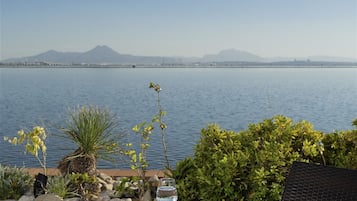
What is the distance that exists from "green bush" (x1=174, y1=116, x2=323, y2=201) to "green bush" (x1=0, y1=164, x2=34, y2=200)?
5.28ft

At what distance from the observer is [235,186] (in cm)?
371

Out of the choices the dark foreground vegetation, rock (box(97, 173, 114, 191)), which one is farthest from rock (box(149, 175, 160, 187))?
rock (box(97, 173, 114, 191))

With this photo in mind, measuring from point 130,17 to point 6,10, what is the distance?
6634 millimetres

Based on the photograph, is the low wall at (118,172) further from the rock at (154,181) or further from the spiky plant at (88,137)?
the spiky plant at (88,137)

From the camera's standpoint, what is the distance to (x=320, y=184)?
8.50 ft

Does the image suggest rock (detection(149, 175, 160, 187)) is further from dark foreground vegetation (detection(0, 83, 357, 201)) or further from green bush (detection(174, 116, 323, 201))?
green bush (detection(174, 116, 323, 201))

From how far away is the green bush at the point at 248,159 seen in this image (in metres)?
3.58

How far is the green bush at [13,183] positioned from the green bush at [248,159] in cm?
161

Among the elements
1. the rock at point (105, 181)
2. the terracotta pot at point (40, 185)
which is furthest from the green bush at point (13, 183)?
the rock at point (105, 181)

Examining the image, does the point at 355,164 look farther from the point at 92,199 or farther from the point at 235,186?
the point at 92,199

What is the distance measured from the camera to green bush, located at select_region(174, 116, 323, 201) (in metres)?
3.58

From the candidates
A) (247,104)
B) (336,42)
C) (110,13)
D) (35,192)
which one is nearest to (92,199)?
(35,192)

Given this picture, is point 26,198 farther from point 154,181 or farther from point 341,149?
point 341,149


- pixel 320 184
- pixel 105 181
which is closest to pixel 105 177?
pixel 105 181
